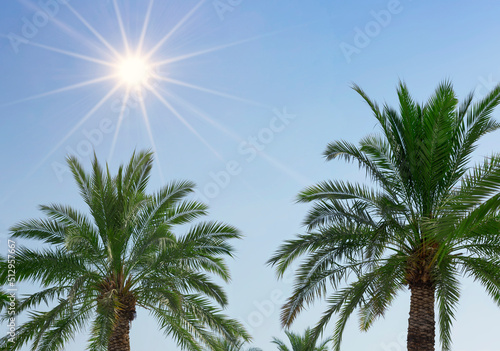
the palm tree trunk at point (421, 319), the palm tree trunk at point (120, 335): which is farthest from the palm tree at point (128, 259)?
the palm tree trunk at point (421, 319)

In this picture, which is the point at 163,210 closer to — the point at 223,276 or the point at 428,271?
the point at 223,276

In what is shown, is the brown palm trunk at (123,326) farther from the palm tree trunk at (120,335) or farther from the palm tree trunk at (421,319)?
the palm tree trunk at (421,319)

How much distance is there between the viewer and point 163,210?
15.6m

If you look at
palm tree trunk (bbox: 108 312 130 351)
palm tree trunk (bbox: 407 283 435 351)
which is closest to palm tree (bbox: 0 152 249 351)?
palm tree trunk (bbox: 108 312 130 351)

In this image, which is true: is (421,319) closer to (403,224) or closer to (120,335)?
(403,224)

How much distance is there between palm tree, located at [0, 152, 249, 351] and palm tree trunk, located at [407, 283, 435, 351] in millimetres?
4601

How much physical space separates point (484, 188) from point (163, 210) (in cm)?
1040

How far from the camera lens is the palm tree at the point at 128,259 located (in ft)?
46.8

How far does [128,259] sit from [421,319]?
25.2 ft

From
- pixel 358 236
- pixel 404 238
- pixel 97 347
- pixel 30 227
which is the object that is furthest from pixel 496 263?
pixel 30 227

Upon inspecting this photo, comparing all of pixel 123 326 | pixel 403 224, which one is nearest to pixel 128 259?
pixel 123 326

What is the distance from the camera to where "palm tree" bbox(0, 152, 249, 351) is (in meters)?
14.2

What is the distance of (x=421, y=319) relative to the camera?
43.5ft

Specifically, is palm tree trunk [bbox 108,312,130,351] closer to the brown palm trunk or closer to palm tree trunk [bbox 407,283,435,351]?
the brown palm trunk
